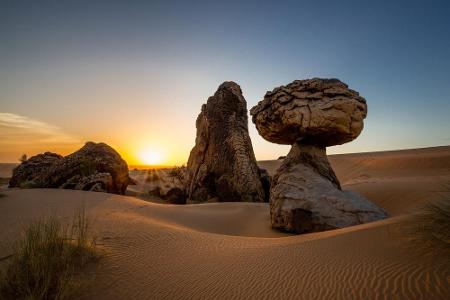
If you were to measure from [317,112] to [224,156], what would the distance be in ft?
13.8

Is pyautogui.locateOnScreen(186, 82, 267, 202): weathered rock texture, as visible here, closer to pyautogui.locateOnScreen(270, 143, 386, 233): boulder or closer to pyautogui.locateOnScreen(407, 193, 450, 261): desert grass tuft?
pyautogui.locateOnScreen(270, 143, 386, 233): boulder

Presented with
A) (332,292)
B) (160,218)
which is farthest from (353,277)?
(160,218)

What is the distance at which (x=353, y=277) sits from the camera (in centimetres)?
224

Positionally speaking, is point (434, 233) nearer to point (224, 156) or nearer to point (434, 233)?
point (434, 233)

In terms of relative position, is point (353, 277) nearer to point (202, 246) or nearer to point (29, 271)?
point (202, 246)

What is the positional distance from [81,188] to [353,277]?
8.30 meters

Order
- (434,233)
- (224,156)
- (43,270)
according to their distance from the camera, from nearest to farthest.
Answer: (43,270)
(434,233)
(224,156)

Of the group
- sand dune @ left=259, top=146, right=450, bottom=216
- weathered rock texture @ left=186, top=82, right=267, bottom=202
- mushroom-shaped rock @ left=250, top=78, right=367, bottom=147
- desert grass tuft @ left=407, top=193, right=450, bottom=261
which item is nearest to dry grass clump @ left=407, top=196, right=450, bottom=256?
desert grass tuft @ left=407, top=193, right=450, bottom=261

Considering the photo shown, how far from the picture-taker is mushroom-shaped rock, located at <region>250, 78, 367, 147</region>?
246 inches

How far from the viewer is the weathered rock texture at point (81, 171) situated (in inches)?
343

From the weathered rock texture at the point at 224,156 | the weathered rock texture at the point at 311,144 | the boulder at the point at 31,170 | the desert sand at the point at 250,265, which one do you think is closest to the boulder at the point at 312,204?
the weathered rock texture at the point at 311,144

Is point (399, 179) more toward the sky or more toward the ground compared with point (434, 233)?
more toward the sky

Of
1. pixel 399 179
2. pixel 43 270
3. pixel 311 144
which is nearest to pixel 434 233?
pixel 43 270

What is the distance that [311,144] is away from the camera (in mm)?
6973
